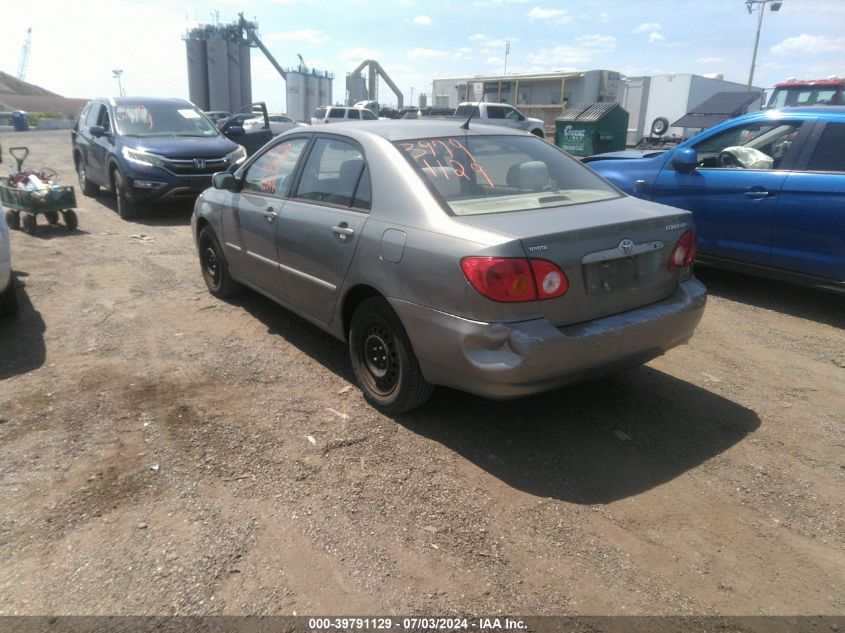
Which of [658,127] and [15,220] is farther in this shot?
[658,127]

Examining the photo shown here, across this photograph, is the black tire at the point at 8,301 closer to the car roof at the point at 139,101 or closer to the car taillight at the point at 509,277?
the car taillight at the point at 509,277

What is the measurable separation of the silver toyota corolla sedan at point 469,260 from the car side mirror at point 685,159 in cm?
248

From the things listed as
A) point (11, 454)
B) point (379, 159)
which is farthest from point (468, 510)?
point (11, 454)

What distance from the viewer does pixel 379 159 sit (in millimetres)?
3688

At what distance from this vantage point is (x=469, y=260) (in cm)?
295

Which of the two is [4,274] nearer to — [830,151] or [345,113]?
[830,151]

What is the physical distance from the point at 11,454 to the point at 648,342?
3442mm

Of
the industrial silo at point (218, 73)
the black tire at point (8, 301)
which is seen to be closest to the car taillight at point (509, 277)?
the black tire at point (8, 301)

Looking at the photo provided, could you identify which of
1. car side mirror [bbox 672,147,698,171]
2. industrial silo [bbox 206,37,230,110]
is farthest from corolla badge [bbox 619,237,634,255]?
industrial silo [bbox 206,37,230,110]

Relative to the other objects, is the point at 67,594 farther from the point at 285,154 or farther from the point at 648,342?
the point at 285,154

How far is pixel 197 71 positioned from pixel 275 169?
66863 mm

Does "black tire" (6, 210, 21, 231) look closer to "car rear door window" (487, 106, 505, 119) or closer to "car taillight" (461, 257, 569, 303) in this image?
"car taillight" (461, 257, 569, 303)

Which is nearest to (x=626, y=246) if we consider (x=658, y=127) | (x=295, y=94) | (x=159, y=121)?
(x=159, y=121)

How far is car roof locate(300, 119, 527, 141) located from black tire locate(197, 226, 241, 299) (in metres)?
1.79
